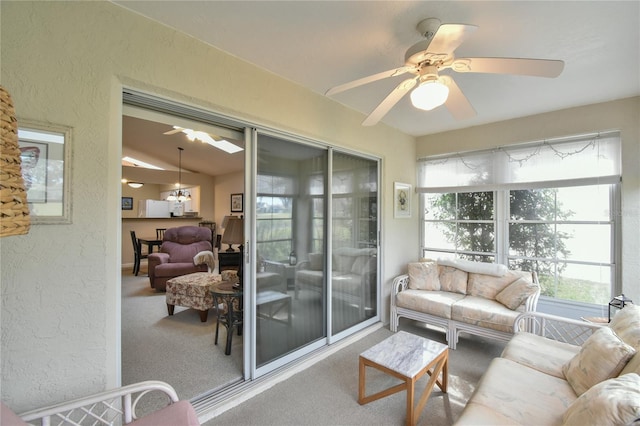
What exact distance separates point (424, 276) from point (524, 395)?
209 cm

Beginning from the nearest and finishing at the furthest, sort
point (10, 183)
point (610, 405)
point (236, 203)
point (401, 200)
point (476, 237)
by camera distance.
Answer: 1. point (10, 183)
2. point (610, 405)
3. point (476, 237)
4. point (401, 200)
5. point (236, 203)

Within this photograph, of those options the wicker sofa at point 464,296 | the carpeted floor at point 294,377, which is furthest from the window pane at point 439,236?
the carpeted floor at point 294,377

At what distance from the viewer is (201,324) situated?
364cm

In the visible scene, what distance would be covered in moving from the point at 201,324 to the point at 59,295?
96.8 inches

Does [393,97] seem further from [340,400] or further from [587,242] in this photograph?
[587,242]

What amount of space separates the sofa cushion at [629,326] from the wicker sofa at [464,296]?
33.5 inches

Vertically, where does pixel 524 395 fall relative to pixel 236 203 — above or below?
below

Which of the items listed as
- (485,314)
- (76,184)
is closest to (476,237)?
(485,314)

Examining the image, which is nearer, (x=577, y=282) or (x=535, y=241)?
(x=577, y=282)

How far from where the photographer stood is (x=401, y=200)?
3945mm

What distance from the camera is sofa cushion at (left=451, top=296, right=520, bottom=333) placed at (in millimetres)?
2719

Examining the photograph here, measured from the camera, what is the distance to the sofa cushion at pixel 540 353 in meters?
1.88

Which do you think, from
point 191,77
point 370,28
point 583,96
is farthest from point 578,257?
point 191,77

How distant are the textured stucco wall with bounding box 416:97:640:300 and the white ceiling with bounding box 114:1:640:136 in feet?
0.99
